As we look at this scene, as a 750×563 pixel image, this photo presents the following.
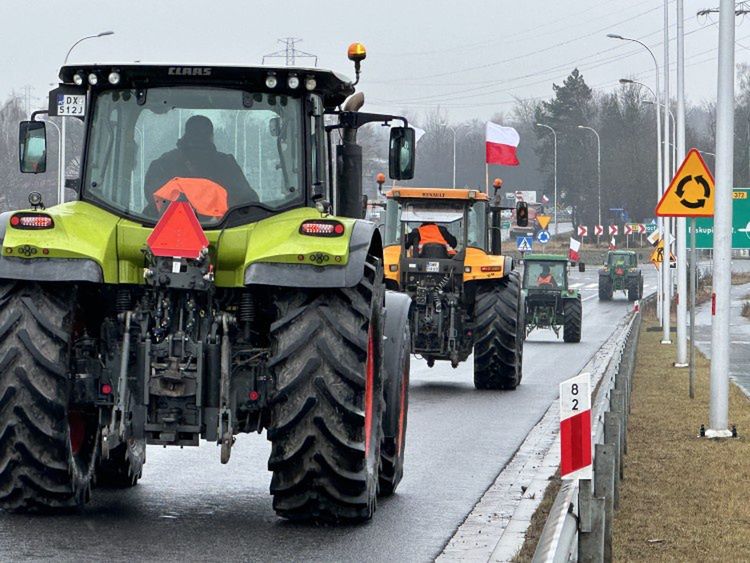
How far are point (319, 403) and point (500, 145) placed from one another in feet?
98.9

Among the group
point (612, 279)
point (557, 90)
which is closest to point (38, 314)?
point (612, 279)

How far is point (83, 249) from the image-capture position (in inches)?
377

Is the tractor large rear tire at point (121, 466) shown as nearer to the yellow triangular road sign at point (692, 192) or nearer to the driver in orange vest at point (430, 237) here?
Answer: the yellow triangular road sign at point (692, 192)

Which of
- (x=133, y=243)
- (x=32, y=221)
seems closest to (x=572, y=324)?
(x=133, y=243)

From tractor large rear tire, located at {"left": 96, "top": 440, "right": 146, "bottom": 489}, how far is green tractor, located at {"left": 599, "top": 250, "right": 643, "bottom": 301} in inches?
2584

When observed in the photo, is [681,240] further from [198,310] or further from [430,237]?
[198,310]

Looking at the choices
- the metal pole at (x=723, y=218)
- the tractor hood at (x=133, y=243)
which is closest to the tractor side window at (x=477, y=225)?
the metal pole at (x=723, y=218)

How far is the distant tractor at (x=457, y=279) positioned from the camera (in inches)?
939

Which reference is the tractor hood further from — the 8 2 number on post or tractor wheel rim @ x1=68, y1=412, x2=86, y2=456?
the 8 2 number on post

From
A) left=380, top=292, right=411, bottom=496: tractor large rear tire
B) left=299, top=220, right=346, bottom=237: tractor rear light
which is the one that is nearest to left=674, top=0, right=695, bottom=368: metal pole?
left=380, top=292, right=411, bottom=496: tractor large rear tire

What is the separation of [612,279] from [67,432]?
67965 millimetres

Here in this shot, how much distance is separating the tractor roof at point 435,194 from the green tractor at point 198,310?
14.8 metres

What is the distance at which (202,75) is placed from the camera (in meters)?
10.5

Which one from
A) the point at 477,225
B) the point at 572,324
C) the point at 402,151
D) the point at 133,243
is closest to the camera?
the point at 133,243
